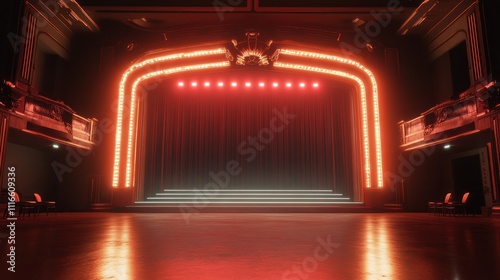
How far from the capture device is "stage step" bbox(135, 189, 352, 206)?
11.2 m

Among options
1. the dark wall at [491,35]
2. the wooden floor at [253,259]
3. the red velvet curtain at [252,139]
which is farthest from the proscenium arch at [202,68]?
the wooden floor at [253,259]

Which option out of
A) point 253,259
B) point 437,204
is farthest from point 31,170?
point 437,204

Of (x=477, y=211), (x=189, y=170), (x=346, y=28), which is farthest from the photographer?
(x=189, y=170)

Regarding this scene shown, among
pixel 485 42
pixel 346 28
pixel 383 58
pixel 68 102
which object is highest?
pixel 346 28

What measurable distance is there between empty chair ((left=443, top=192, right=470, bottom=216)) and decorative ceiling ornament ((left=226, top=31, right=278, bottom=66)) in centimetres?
671

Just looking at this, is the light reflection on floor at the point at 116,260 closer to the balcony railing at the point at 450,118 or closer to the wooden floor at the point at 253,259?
the wooden floor at the point at 253,259

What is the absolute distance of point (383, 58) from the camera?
435 inches

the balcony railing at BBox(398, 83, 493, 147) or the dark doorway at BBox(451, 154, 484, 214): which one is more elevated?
the balcony railing at BBox(398, 83, 493, 147)

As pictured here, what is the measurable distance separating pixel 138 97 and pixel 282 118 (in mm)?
5383

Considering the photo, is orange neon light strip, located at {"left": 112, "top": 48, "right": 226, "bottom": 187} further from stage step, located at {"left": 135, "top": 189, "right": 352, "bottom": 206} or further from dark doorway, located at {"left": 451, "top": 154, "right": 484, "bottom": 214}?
dark doorway, located at {"left": 451, "top": 154, "right": 484, "bottom": 214}

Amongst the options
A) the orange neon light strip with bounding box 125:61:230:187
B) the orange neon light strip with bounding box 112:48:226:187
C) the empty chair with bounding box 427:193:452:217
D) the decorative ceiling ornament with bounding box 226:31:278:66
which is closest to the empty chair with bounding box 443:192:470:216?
the empty chair with bounding box 427:193:452:217

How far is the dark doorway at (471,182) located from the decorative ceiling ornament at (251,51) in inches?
274

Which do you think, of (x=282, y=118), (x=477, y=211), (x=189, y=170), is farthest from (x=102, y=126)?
(x=477, y=211)

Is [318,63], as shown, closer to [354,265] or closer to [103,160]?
[103,160]
